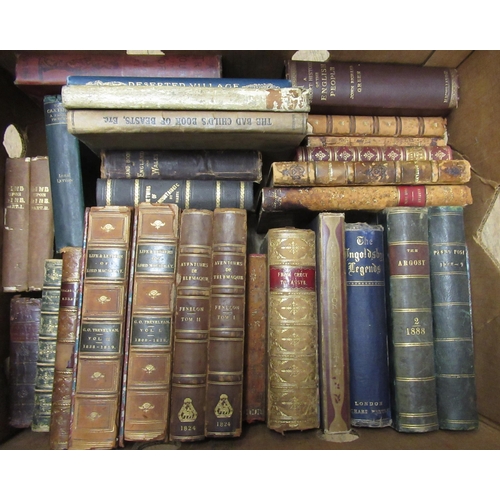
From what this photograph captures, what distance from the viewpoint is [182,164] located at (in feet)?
3.27

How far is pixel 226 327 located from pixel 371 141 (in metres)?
0.61

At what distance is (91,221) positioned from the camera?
90cm

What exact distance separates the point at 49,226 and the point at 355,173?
751 millimetres

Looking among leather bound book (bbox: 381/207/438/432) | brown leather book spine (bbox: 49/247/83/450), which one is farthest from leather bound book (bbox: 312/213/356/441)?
brown leather book spine (bbox: 49/247/83/450)

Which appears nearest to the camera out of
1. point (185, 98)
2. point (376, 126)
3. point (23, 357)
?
point (185, 98)

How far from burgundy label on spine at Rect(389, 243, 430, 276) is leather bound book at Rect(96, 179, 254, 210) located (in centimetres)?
36

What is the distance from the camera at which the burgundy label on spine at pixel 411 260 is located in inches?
36.4

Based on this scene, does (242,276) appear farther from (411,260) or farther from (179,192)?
(411,260)

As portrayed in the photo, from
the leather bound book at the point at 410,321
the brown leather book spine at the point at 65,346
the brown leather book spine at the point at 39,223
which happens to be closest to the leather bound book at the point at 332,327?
the leather bound book at the point at 410,321

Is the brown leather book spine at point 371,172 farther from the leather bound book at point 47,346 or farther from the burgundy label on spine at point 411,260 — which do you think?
the leather bound book at point 47,346

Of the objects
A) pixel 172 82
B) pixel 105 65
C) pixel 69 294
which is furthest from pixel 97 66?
pixel 69 294

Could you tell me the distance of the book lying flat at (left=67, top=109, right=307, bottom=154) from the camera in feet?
2.81

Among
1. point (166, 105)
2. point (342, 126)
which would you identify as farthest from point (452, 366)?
point (166, 105)

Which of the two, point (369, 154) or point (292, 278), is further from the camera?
point (369, 154)
